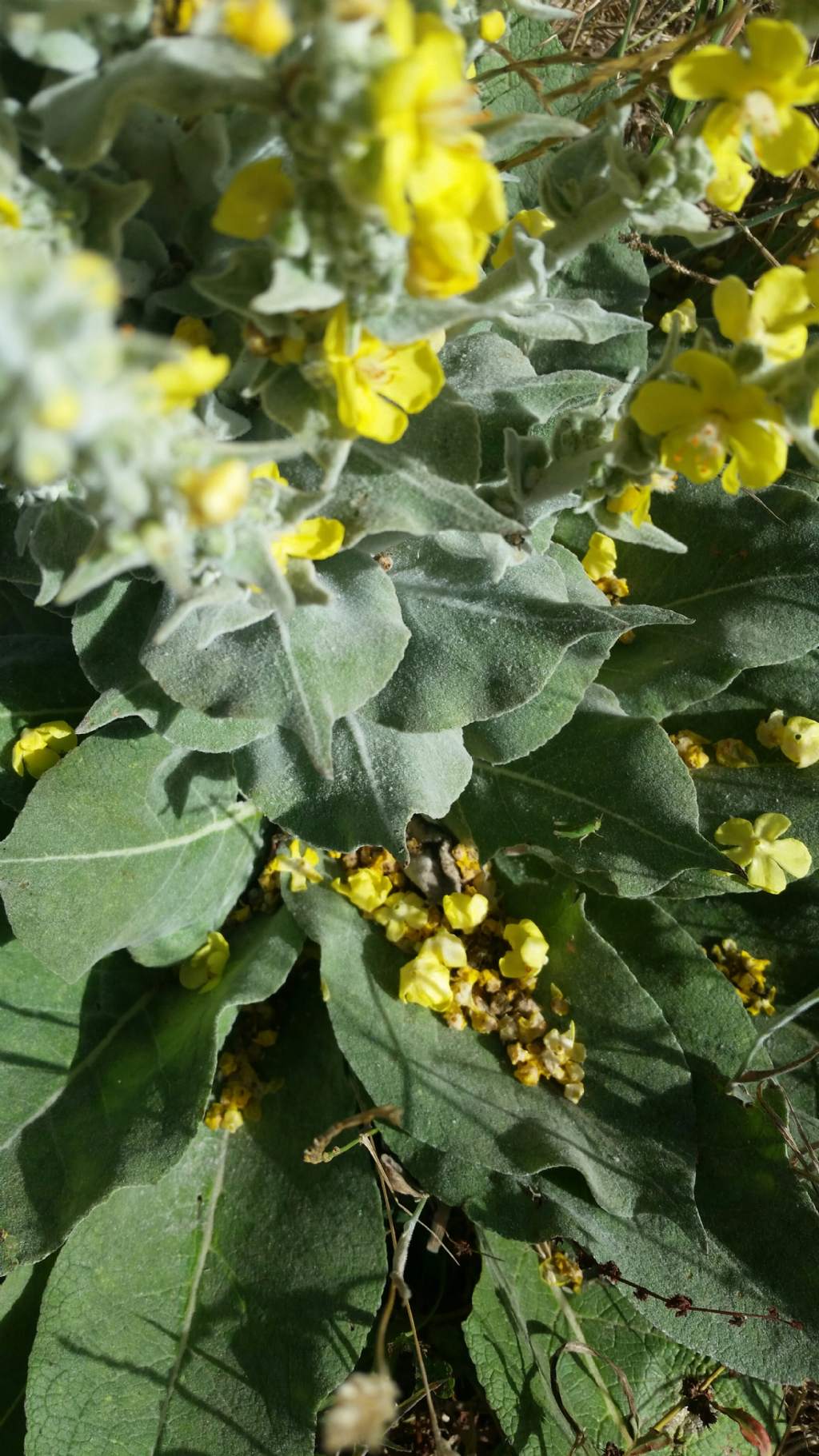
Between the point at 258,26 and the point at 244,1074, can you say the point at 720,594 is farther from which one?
the point at 258,26

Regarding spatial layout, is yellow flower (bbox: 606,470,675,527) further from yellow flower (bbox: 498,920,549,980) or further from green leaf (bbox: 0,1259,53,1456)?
green leaf (bbox: 0,1259,53,1456)

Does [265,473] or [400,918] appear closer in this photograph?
[265,473]

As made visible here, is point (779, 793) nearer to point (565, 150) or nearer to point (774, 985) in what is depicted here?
point (774, 985)

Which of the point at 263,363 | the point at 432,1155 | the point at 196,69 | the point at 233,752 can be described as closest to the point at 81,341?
the point at 196,69

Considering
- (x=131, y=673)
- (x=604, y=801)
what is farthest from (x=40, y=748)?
(x=604, y=801)

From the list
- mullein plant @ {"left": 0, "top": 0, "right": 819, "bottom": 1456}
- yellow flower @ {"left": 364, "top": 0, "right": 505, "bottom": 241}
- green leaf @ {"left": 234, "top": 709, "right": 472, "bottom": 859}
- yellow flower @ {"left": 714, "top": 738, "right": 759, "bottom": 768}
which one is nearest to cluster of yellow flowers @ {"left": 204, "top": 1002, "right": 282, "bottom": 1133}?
mullein plant @ {"left": 0, "top": 0, "right": 819, "bottom": 1456}

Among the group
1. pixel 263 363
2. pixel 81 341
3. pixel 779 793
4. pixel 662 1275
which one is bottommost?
pixel 662 1275
